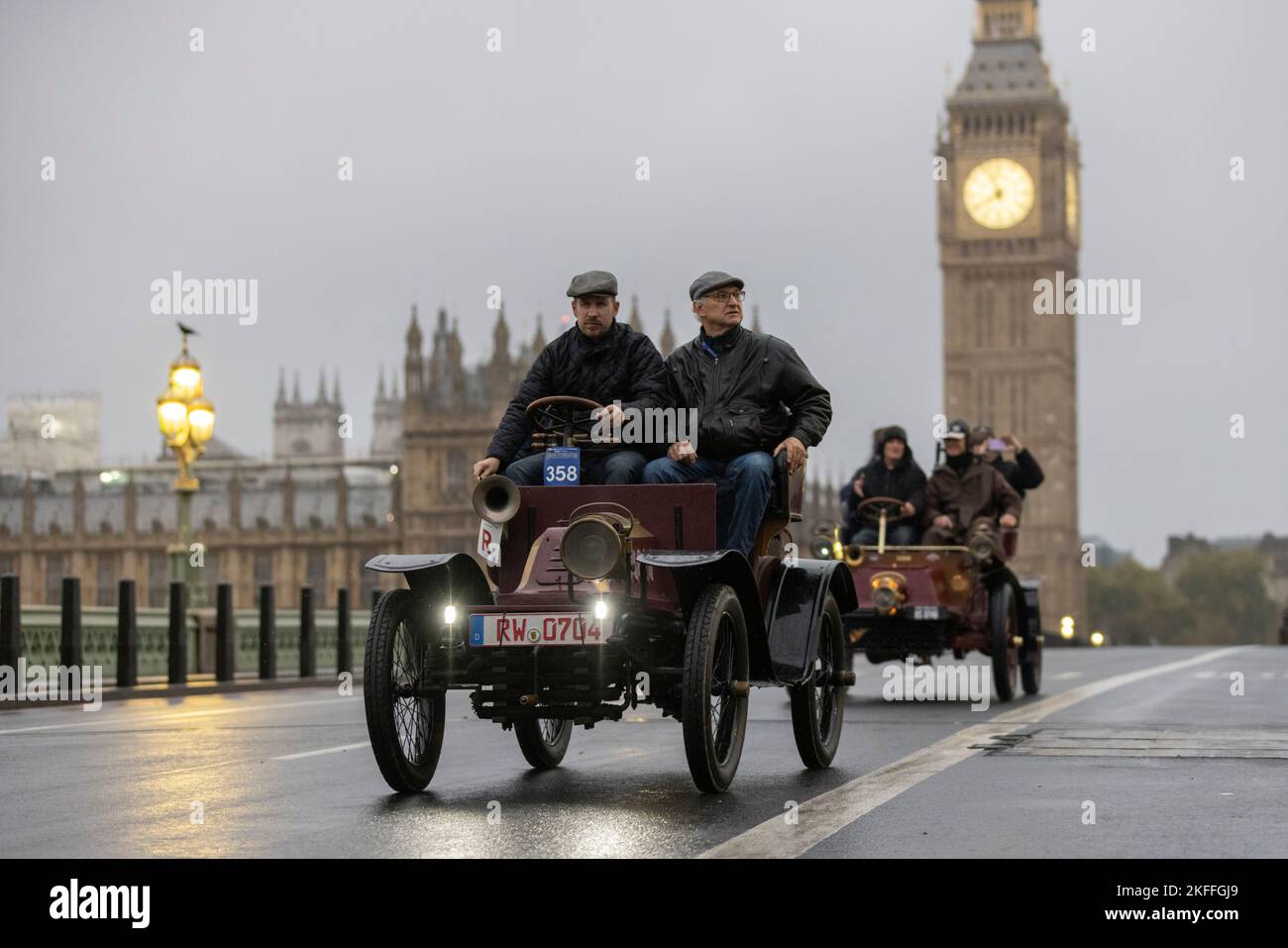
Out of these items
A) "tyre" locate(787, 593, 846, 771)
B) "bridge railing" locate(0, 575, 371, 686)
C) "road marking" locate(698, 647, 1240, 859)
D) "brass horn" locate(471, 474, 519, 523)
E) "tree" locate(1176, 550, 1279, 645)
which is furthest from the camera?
"tree" locate(1176, 550, 1279, 645)

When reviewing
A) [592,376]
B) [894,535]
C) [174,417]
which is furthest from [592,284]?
[174,417]

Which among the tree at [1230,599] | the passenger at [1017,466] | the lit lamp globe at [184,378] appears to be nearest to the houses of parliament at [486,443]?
the tree at [1230,599]

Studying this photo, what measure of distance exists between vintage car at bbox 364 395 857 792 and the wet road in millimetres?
299

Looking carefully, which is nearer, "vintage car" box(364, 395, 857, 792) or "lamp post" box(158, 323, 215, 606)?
"vintage car" box(364, 395, 857, 792)

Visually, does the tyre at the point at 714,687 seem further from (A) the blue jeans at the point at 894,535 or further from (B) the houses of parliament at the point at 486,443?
(B) the houses of parliament at the point at 486,443

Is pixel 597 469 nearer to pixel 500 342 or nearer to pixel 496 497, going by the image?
pixel 496 497

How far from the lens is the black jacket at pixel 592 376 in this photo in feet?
28.0

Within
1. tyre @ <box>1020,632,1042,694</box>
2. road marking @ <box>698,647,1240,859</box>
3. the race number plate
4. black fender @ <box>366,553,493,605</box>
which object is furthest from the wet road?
tyre @ <box>1020,632,1042,694</box>

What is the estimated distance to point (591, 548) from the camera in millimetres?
7637

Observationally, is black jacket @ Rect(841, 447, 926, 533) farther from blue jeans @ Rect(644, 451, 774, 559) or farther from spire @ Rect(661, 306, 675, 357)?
spire @ Rect(661, 306, 675, 357)

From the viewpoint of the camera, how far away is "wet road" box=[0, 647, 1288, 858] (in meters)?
6.32

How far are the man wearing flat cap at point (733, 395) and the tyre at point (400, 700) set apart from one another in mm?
1261
